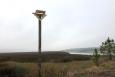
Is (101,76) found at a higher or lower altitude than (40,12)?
lower

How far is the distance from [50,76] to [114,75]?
14.2ft

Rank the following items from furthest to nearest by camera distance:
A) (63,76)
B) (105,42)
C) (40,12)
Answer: (105,42)
(63,76)
(40,12)

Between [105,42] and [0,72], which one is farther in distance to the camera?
[105,42]

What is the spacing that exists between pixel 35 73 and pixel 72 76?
8.05ft

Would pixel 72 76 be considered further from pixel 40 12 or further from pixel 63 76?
pixel 40 12

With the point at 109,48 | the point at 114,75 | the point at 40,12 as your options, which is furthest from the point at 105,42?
the point at 40,12

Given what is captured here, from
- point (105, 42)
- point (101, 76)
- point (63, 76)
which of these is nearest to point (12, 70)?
point (63, 76)

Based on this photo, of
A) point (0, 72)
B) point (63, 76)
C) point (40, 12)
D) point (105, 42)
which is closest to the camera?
point (40, 12)

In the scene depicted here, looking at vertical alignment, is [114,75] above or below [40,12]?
below

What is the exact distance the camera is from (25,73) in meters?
22.4

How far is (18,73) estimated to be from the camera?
22.6m

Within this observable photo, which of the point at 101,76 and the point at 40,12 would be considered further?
the point at 101,76

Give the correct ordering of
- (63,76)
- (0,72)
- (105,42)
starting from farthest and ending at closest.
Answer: (105,42)
(0,72)
(63,76)

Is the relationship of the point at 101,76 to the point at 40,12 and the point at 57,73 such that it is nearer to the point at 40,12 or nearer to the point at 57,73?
the point at 57,73
